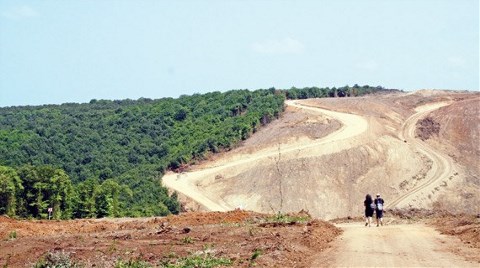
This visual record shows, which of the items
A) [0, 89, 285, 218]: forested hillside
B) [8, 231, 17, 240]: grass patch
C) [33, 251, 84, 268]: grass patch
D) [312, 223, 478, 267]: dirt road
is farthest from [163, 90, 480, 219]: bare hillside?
[33, 251, 84, 268]: grass patch

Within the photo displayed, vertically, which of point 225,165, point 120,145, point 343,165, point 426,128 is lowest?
point 225,165

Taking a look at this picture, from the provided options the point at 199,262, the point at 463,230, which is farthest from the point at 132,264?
the point at 463,230

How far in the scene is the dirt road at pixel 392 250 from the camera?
20952mm

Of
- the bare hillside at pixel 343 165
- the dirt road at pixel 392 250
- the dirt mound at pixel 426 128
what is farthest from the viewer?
the dirt mound at pixel 426 128

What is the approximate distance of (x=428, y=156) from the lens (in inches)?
3206

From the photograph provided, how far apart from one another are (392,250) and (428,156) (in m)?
59.9

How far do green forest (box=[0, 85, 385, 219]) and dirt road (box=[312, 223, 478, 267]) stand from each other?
3876cm

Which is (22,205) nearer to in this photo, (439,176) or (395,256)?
(439,176)

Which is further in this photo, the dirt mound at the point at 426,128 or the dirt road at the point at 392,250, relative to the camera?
the dirt mound at the point at 426,128

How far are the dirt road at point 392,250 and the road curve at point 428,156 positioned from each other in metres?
37.9

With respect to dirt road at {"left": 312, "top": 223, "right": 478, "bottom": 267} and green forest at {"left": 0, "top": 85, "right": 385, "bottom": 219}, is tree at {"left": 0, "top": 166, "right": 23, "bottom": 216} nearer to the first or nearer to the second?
green forest at {"left": 0, "top": 85, "right": 385, "bottom": 219}

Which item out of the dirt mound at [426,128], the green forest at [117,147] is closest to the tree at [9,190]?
the green forest at [117,147]

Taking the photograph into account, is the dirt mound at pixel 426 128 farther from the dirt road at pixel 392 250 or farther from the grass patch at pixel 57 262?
the grass patch at pixel 57 262

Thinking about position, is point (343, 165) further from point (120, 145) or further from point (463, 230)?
point (463, 230)
